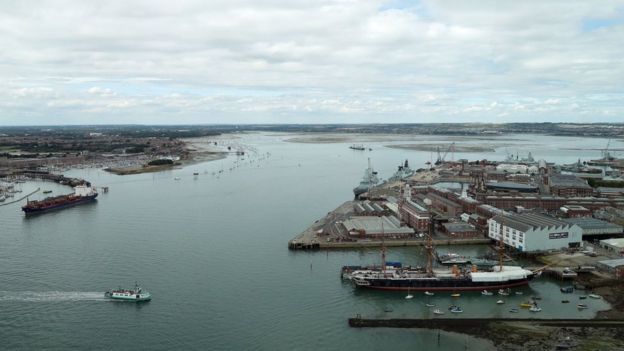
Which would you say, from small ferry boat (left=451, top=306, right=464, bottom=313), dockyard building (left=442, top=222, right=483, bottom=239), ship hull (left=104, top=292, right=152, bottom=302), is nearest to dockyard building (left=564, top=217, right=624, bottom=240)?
dockyard building (left=442, top=222, right=483, bottom=239)

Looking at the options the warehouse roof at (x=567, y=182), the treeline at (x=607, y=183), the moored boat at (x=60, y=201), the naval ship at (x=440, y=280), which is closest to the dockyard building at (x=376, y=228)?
the naval ship at (x=440, y=280)

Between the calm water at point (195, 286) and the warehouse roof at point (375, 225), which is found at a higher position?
the warehouse roof at point (375, 225)

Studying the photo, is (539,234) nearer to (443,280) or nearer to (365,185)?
(443,280)

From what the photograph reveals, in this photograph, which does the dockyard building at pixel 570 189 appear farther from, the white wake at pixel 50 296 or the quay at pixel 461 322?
the white wake at pixel 50 296

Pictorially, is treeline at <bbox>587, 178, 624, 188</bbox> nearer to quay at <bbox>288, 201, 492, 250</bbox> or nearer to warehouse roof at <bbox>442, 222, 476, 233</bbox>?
warehouse roof at <bbox>442, 222, 476, 233</bbox>

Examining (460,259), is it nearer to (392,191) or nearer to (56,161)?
(392,191)

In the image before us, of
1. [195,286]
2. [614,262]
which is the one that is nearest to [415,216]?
[614,262]
